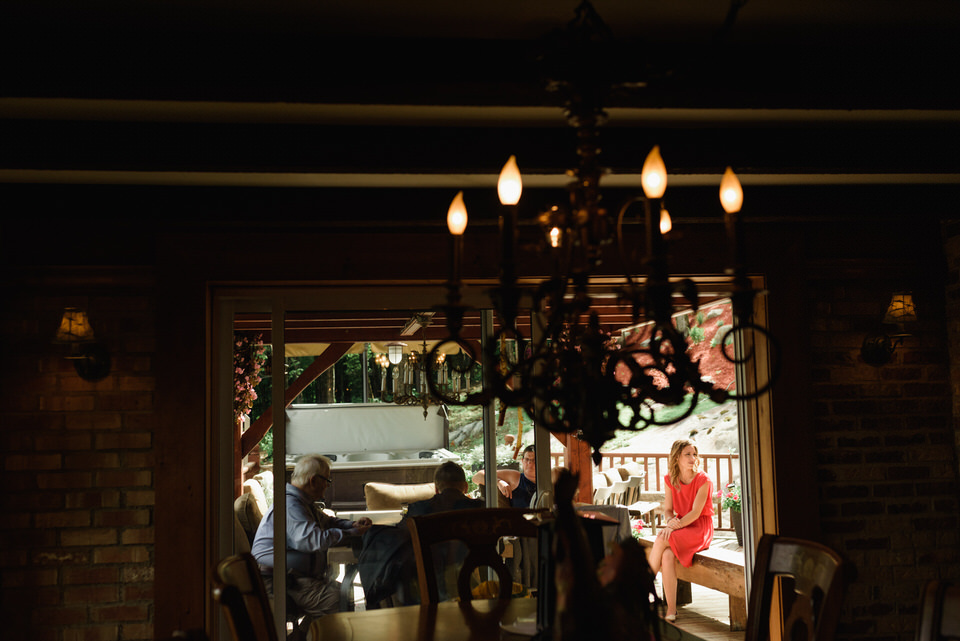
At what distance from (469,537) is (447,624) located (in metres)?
0.42

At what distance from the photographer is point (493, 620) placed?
2135mm

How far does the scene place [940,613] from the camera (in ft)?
5.11

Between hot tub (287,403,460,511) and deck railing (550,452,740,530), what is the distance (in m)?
4.12

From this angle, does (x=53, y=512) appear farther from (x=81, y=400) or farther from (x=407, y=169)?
(x=407, y=169)

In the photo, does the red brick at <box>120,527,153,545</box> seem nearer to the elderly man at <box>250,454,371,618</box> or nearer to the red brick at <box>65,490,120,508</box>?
the red brick at <box>65,490,120,508</box>

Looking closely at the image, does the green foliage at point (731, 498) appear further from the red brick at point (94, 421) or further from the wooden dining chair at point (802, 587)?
the red brick at point (94, 421)

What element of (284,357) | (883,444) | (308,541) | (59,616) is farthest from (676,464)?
(59,616)

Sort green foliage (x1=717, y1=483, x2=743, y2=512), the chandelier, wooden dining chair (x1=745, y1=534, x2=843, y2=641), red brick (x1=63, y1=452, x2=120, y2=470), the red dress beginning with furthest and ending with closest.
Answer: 1. green foliage (x1=717, y1=483, x2=743, y2=512)
2. the red dress
3. red brick (x1=63, y1=452, x2=120, y2=470)
4. wooden dining chair (x1=745, y1=534, x2=843, y2=641)
5. the chandelier

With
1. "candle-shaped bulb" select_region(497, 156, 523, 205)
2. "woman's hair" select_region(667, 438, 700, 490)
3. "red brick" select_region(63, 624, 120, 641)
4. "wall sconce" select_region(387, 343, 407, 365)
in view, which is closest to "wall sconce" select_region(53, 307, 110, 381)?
"red brick" select_region(63, 624, 120, 641)

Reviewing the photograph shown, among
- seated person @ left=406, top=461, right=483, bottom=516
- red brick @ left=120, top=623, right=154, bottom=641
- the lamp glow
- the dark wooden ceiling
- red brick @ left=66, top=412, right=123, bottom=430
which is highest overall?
the dark wooden ceiling

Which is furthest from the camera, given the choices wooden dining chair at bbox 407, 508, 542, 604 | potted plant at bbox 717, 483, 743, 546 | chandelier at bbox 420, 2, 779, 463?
potted plant at bbox 717, 483, 743, 546

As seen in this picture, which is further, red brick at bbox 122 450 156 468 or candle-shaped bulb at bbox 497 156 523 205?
red brick at bbox 122 450 156 468

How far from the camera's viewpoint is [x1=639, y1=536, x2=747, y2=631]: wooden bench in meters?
4.59

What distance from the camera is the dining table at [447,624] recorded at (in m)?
1.96
